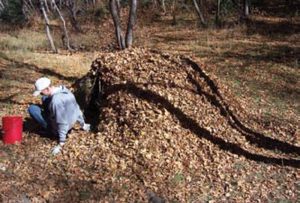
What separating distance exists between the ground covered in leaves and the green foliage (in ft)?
75.6

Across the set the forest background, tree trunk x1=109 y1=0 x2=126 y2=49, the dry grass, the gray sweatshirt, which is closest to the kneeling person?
the gray sweatshirt

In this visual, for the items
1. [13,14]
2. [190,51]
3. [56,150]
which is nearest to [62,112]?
[56,150]

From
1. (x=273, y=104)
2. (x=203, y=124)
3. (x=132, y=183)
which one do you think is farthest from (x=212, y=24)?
(x=132, y=183)

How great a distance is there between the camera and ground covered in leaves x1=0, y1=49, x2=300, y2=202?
20.5 ft

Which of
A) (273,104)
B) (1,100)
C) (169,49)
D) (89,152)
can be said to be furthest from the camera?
(169,49)

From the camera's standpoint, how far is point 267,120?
8375 mm

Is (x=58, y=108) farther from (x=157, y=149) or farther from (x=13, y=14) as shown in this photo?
(x=13, y=14)

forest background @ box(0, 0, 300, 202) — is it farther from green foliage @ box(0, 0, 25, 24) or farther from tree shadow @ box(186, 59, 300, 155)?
→ tree shadow @ box(186, 59, 300, 155)

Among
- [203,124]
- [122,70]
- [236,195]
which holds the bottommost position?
[236,195]

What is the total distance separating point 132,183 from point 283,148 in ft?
7.90

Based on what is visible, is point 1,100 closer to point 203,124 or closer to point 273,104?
point 203,124

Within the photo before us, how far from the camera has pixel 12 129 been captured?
7.60m

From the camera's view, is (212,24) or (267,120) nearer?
(267,120)

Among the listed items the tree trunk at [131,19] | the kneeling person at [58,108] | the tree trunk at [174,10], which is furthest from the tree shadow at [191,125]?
the tree trunk at [174,10]
